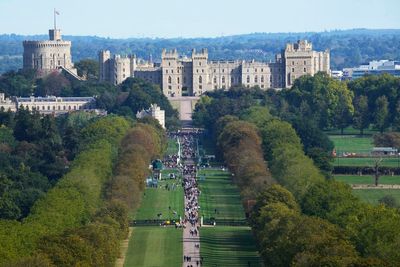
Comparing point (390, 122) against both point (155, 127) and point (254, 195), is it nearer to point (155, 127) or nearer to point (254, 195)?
point (155, 127)

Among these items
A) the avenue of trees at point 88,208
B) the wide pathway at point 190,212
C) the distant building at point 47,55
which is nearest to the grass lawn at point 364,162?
the wide pathway at point 190,212

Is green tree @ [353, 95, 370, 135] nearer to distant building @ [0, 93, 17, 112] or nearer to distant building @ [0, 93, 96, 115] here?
distant building @ [0, 93, 96, 115]

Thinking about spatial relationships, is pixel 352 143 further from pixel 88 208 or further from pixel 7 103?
pixel 88 208

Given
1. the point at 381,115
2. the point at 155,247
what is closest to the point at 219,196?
the point at 155,247

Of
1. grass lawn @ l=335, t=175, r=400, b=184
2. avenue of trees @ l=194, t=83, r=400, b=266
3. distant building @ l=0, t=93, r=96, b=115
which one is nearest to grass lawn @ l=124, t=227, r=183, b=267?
avenue of trees @ l=194, t=83, r=400, b=266

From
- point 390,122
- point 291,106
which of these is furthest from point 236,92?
point 390,122

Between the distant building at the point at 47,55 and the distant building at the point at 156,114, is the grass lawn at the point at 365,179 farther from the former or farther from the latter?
the distant building at the point at 47,55
